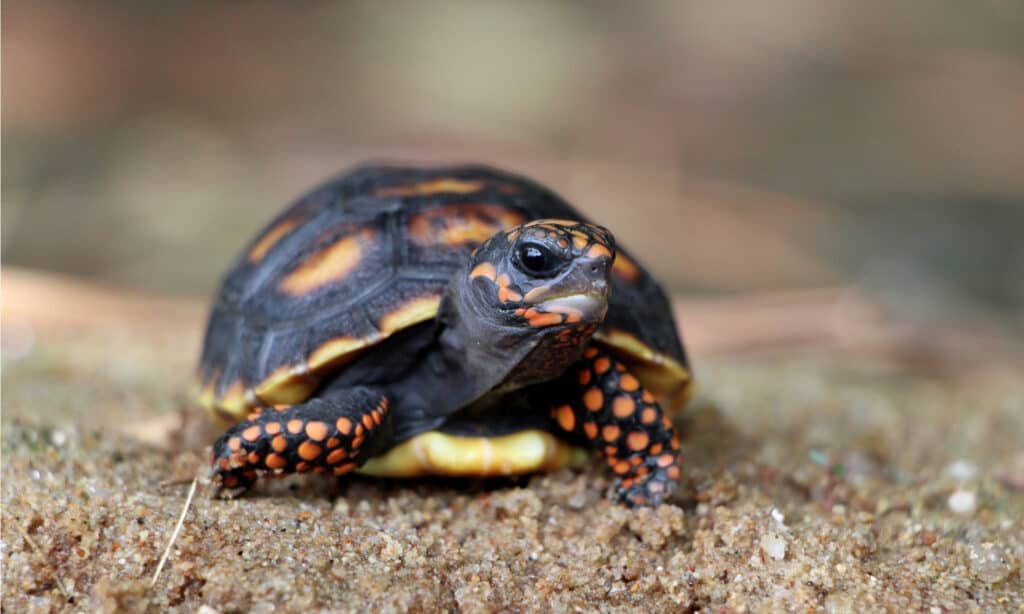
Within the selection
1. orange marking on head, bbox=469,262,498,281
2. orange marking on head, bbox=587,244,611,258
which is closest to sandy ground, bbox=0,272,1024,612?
orange marking on head, bbox=469,262,498,281

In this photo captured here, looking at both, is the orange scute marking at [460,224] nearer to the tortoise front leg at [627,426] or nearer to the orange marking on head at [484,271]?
the orange marking on head at [484,271]

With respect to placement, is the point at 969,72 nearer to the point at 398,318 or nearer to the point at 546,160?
the point at 546,160

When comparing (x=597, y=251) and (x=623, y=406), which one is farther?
(x=623, y=406)

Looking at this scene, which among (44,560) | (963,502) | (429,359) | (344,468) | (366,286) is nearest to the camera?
(44,560)

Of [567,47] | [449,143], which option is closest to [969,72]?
[567,47]

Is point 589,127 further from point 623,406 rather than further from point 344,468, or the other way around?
point 344,468

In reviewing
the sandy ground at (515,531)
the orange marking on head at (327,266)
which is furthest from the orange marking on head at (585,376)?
the orange marking on head at (327,266)

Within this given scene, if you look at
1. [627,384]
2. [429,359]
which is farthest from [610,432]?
[429,359]
